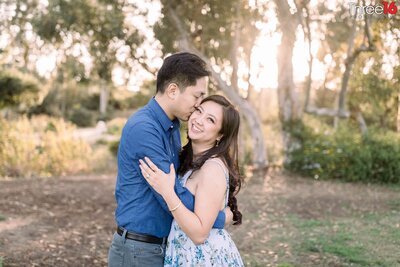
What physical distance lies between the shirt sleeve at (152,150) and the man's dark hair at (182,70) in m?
0.28

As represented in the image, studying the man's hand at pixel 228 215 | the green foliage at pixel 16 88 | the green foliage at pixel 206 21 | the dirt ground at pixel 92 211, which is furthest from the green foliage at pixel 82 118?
the man's hand at pixel 228 215

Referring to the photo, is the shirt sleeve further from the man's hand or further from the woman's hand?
the man's hand

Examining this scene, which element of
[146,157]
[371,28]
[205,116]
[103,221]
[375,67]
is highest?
[371,28]

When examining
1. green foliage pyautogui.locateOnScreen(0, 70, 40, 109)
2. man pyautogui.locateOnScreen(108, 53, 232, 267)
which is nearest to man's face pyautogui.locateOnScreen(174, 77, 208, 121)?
man pyautogui.locateOnScreen(108, 53, 232, 267)

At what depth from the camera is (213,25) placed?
40.5 ft

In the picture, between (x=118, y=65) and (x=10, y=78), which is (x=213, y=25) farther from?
(x=10, y=78)

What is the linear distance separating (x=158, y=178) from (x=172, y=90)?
0.51 m

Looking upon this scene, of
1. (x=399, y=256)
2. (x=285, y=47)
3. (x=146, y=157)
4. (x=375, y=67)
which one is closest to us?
(x=146, y=157)

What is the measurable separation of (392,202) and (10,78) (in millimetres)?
13963

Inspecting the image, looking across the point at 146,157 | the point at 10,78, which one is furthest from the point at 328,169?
the point at 10,78

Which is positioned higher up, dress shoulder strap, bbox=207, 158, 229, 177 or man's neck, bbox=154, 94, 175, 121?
man's neck, bbox=154, 94, 175, 121

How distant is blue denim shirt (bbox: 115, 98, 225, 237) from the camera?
2.39 metres

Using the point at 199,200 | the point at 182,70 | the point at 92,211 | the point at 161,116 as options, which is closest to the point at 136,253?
the point at 199,200

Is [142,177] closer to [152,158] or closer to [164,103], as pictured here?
[152,158]
